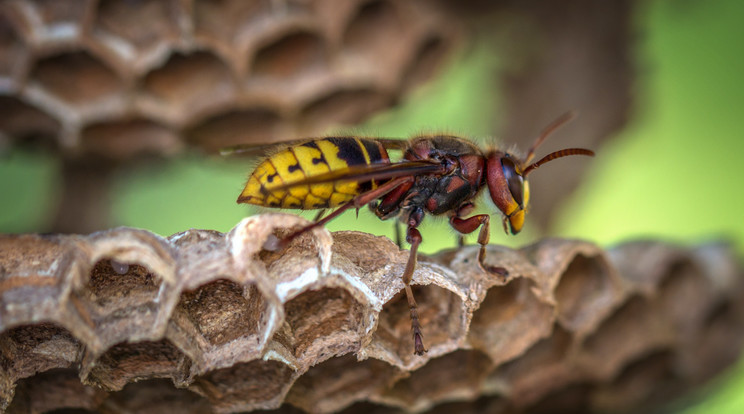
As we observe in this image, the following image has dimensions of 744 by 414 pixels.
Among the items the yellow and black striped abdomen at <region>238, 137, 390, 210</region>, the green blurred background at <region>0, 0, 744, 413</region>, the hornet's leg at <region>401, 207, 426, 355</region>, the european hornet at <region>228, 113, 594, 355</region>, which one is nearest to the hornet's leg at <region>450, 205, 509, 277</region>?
the european hornet at <region>228, 113, 594, 355</region>

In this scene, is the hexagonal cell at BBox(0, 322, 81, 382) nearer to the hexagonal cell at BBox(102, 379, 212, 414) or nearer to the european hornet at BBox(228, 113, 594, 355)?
the hexagonal cell at BBox(102, 379, 212, 414)

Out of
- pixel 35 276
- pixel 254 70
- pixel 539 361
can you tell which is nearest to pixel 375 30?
pixel 254 70

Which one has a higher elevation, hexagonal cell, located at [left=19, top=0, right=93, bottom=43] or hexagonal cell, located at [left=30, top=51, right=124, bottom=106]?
hexagonal cell, located at [left=19, top=0, right=93, bottom=43]

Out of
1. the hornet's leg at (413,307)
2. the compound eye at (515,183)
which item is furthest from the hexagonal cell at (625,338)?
the hornet's leg at (413,307)

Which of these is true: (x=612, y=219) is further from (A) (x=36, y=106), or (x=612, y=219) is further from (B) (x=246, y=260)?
(A) (x=36, y=106)

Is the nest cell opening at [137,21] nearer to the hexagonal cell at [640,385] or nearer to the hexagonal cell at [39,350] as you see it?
the hexagonal cell at [39,350]
